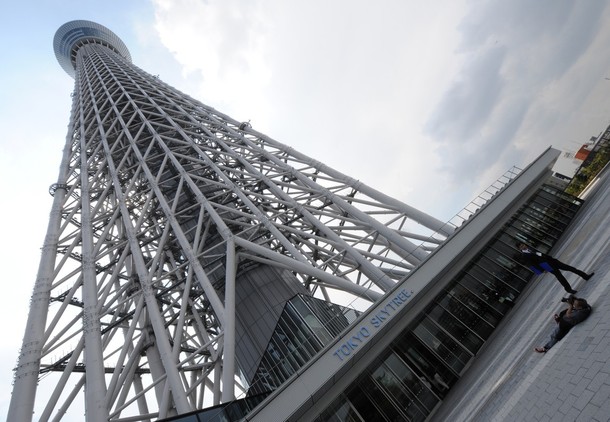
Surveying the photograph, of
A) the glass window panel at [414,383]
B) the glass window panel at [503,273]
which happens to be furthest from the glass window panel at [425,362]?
the glass window panel at [503,273]

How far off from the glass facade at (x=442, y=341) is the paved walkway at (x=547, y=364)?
46cm

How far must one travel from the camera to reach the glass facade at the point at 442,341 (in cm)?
1001

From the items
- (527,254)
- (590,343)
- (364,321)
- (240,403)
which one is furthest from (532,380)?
(240,403)

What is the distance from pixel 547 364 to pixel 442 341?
459 centimetres

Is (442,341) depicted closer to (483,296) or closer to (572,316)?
(483,296)

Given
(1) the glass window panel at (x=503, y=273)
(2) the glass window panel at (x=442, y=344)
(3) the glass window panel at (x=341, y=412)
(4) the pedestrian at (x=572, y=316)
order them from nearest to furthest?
(4) the pedestrian at (x=572, y=316)
(3) the glass window panel at (x=341, y=412)
(2) the glass window panel at (x=442, y=344)
(1) the glass window panel at (x=503, y=273)

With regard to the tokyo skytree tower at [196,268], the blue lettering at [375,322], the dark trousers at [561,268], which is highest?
the tokyo skytree tower at [196,268]

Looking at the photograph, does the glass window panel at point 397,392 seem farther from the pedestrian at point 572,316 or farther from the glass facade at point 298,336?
the pedestrian at point 572,316

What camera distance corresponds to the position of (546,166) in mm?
18625

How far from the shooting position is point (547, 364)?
716cm

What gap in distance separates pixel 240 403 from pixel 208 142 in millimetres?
27119

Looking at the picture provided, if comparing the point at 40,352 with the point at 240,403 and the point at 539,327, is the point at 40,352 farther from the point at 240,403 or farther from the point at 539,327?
the point at 539,327

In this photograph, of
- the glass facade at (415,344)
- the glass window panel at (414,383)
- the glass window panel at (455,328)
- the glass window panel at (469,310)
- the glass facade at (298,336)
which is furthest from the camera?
the glass window panel at (469,310)

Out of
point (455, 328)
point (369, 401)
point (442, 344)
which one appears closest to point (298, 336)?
point (369, 401)
